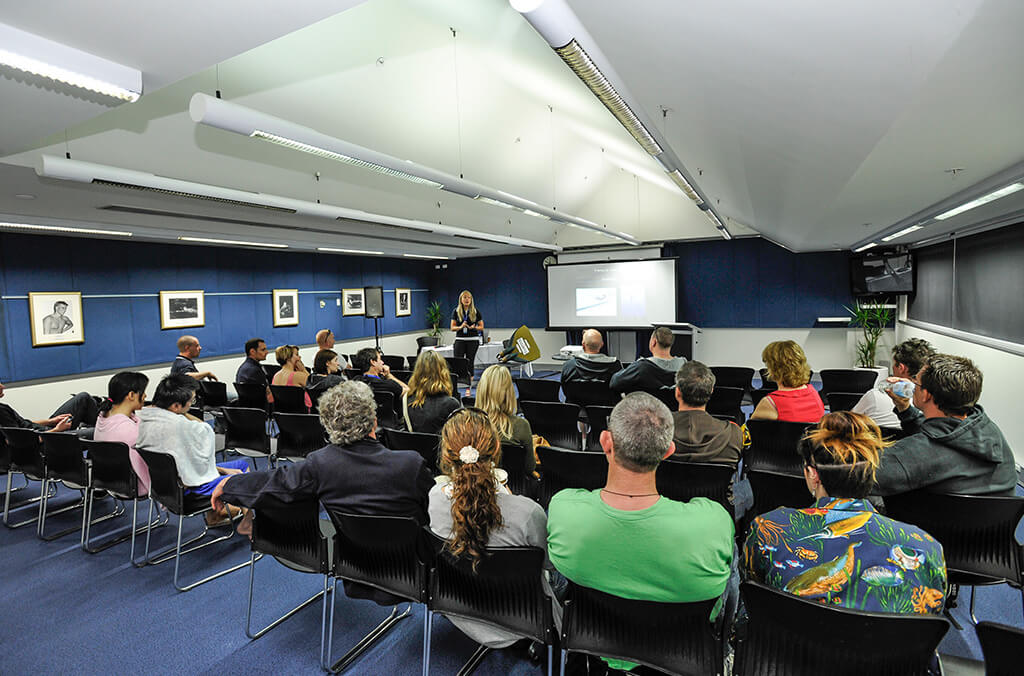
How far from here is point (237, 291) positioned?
389 inches

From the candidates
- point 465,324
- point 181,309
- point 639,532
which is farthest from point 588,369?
point 181,309

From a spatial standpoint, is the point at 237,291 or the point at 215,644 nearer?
the point at 215,644

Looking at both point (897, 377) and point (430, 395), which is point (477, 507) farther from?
point (897, 377)

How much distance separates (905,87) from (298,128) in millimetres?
3637

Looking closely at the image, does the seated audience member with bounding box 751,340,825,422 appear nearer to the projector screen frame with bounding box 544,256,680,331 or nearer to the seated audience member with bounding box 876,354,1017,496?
the seated audience member with bounding box 876,354,1017,496

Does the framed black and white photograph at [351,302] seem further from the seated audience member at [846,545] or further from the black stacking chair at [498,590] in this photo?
the seated audience member at [846,545]

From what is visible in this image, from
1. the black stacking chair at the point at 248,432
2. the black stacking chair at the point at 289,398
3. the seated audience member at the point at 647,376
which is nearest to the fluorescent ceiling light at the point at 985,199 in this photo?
the seated audience member at the point at 647,376

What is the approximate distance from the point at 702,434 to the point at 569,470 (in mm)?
837

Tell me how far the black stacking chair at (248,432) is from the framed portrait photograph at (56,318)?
481 cm

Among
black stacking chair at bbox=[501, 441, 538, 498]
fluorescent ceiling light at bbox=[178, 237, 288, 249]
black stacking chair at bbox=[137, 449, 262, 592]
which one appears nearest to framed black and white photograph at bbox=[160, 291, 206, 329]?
fluorescent ceiling light at bbox=[178, 237, 288, 249]

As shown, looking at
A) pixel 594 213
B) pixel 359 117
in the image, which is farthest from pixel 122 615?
pixel 594 213

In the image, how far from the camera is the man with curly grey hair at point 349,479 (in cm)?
241

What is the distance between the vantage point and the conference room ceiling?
211 cm

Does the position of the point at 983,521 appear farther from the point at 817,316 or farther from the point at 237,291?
the point at 237,291
